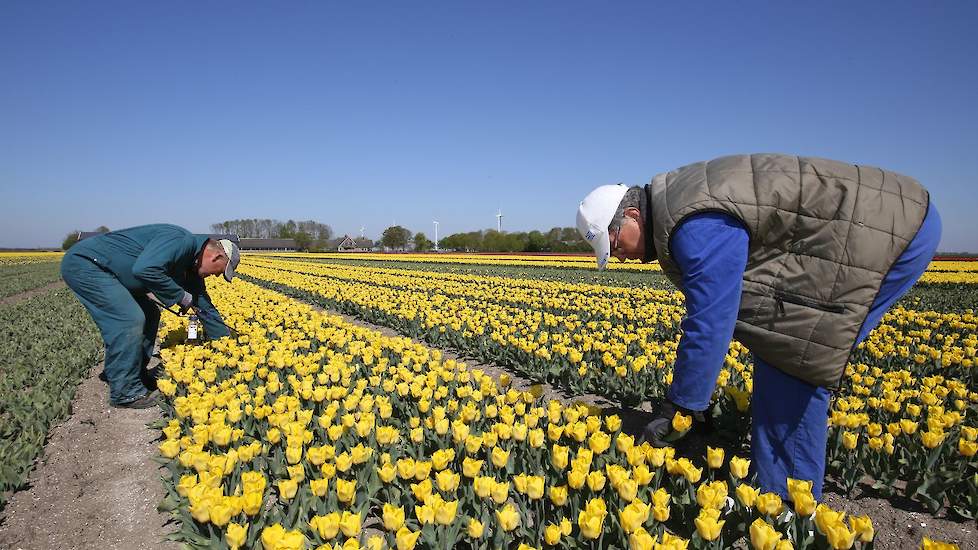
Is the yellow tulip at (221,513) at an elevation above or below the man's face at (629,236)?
below

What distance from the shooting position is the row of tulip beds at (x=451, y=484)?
2.18 metres

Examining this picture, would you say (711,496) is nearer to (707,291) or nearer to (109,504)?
(707,291)

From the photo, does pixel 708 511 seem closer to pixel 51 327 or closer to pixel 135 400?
pixel 135 400

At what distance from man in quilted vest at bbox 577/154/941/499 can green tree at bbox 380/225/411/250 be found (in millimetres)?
89694

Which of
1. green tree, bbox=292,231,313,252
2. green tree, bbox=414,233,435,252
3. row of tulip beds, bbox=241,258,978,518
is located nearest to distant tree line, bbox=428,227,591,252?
green tree, bbox=414,233,435,252

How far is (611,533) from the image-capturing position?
2393 mm

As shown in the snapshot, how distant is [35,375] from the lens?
6270 mm

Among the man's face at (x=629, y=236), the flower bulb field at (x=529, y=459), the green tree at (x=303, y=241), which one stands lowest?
the flower bulb field at (x=529, y=459)

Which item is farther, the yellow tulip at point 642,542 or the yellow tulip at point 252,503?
the yellow tulip at point 252,503

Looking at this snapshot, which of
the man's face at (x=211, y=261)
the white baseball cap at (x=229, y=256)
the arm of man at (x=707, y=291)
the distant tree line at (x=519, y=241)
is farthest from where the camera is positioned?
the distant tree line at (x=519, y=241)

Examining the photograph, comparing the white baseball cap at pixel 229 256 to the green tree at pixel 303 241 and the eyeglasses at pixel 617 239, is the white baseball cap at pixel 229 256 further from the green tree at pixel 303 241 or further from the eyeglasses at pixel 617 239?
the green tree at pixel 303 241

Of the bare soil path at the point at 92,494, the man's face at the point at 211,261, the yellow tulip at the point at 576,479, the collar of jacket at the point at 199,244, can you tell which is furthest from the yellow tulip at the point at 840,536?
the collar of jacket at the point at 199,244

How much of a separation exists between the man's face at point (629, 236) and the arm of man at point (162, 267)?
4.78m

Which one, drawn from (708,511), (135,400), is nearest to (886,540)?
(708,511)
